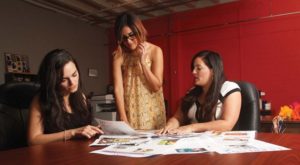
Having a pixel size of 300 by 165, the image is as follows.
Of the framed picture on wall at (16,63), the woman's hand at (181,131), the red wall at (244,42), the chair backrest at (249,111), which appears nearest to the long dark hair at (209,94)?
the chair backrest at (249,111)

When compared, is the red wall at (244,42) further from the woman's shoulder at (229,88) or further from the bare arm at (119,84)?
the bare arm at (119,84)

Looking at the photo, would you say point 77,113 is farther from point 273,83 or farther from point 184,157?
point 273,83

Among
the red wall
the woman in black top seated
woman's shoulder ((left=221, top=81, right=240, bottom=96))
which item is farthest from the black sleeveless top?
the red wall

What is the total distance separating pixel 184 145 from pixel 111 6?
4.48 m

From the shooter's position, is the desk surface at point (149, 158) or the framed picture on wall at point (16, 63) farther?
the framed picture on wall at point (16, 63)

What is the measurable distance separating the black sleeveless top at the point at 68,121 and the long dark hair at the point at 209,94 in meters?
0.67

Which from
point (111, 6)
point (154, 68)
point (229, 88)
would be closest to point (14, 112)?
point (154, 68)

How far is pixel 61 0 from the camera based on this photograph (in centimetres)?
476

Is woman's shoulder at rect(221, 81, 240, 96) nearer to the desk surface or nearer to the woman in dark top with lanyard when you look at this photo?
the woman in dark top with lanyard

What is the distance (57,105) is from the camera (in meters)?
1.63

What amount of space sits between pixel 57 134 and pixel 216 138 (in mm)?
806

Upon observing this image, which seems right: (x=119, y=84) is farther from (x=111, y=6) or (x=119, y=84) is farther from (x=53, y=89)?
(x=111, y=6)

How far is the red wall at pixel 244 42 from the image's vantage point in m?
4.43

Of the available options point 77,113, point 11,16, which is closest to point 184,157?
point 77,113
